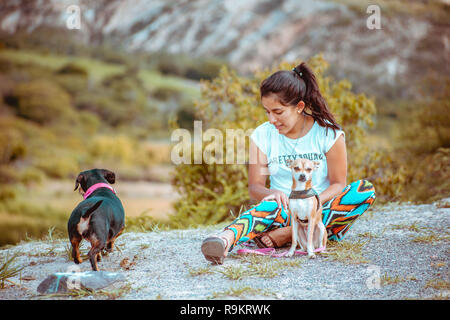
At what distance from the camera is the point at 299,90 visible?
305 cm

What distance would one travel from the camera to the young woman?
299 centimetres

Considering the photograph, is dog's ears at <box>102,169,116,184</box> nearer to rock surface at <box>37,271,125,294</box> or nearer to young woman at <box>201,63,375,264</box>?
rock surface at <box>37,271,125,294</box>

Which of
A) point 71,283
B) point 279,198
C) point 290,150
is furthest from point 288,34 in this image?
point 71,283

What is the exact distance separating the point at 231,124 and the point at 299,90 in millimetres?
2279

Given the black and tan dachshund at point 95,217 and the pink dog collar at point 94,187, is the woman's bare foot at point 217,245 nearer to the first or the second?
the black and tan dachshund at point 95,217

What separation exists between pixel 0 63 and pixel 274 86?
32.7 ft

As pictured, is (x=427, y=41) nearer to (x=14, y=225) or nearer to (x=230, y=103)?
(x=230, y=103)

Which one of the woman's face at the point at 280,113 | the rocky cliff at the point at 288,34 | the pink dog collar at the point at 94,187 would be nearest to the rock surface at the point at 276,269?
the pink dog collar at the point at 94,187

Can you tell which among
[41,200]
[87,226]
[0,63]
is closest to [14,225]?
[41,200]

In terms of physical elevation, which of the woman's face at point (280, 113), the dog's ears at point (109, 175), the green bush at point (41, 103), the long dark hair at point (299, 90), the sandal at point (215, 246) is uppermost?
the green bush at point (41, 103)

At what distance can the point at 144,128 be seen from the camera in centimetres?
1135

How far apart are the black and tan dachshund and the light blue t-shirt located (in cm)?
115

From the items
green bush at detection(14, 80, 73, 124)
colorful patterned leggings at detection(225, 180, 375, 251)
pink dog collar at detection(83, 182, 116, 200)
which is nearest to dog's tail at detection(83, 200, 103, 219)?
pink dog collar at detection(83, 182, 116, 200)

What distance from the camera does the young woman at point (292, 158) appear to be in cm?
299
